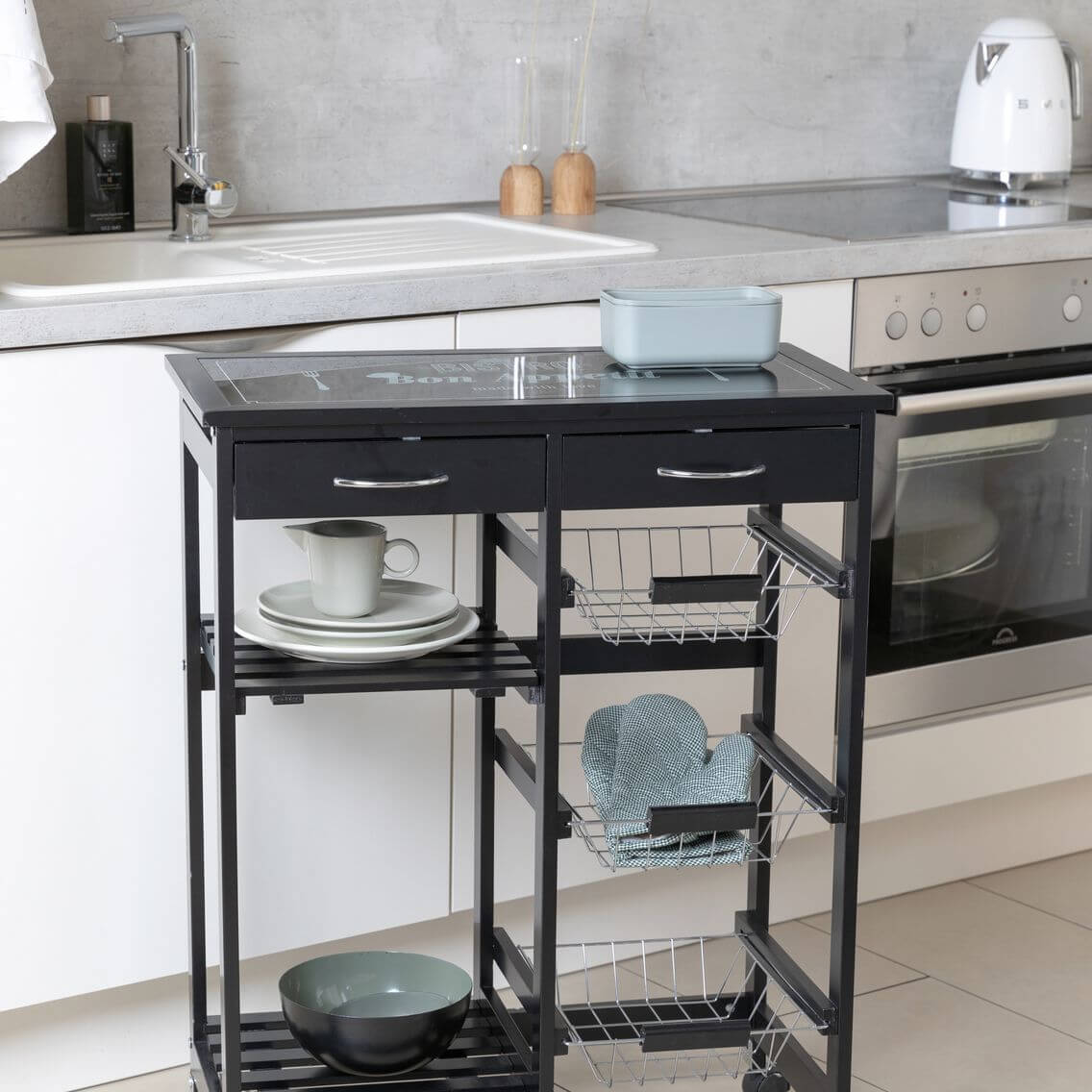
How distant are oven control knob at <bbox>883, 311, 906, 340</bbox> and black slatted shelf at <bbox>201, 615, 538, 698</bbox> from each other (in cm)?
89

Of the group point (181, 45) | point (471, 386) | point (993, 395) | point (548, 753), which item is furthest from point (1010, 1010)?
point (181, 45)

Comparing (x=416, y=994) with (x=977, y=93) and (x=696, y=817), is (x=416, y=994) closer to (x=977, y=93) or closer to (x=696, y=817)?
(x=696, y=817)

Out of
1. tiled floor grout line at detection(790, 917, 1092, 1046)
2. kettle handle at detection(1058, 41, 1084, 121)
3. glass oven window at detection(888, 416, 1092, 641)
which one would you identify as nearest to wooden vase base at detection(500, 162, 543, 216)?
glass oven window at detection(888, 416, 1092, 641)

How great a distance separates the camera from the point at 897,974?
2490 millimetres

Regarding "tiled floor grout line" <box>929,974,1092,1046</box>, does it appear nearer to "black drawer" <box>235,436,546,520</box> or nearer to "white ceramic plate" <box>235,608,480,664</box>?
"white ceramic plate" <box>235,608,480,664</box>

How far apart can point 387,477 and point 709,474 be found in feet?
1.00

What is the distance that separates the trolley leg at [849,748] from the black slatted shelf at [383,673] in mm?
317

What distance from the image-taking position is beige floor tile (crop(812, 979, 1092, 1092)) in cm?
221

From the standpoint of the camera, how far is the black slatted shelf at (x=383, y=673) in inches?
64.3

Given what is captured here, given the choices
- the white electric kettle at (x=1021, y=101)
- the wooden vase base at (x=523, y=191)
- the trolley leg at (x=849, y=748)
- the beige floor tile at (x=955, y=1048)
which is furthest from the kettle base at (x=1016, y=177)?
the trolley leg at (x=849, y=748)

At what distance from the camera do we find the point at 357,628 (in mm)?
1714

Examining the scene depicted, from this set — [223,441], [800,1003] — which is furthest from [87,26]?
[800,1003]

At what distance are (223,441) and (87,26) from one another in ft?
3.76

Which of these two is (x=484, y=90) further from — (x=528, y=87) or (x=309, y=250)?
(x=309, y=250)
